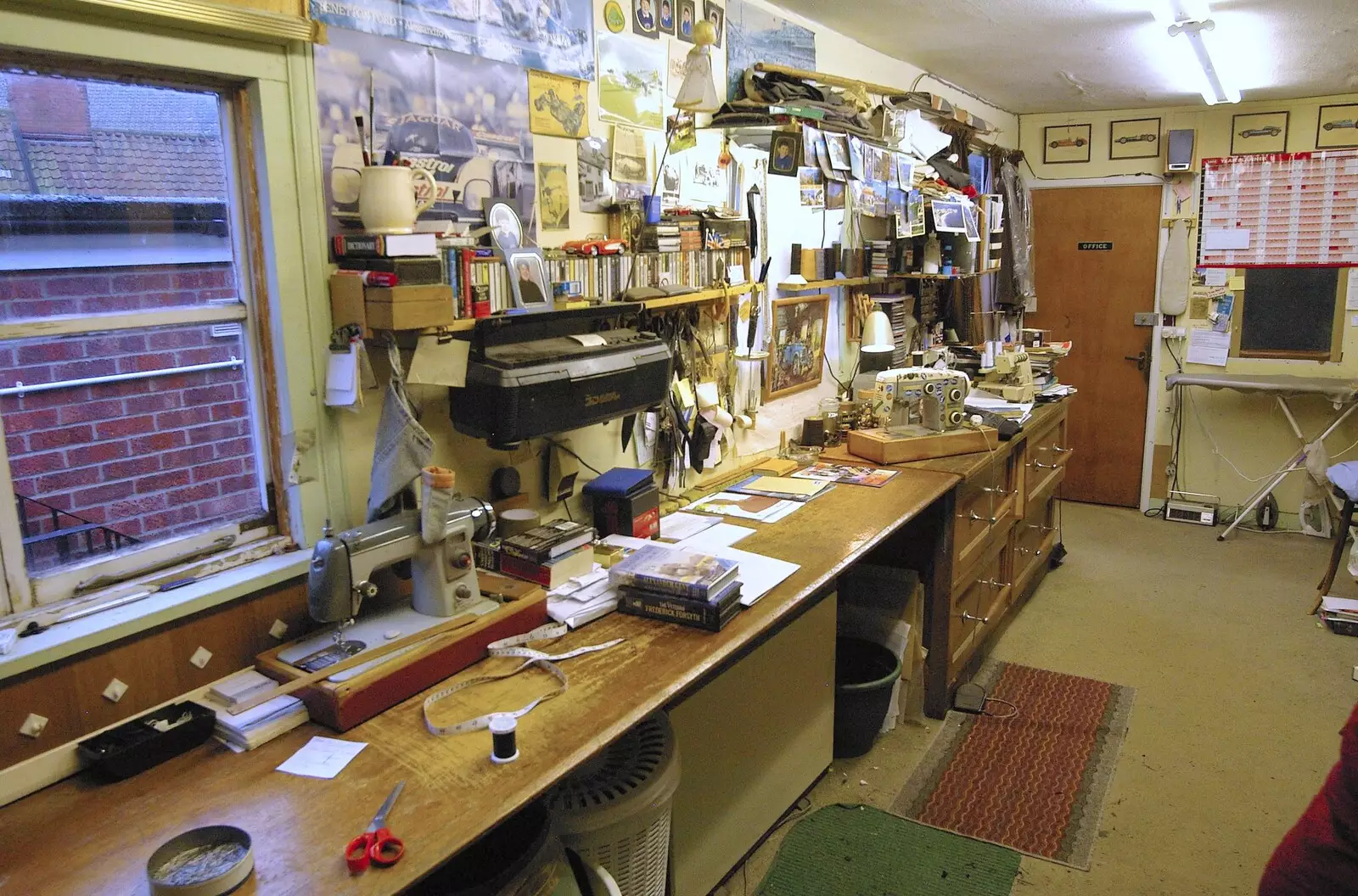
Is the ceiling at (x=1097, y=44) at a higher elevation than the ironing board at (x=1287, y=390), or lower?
higher

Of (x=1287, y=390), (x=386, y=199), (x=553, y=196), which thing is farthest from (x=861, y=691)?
(x=1287, y=390)

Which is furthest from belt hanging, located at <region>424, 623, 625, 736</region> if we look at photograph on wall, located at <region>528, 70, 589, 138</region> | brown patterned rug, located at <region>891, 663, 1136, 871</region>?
brown patterned rug, located at <region>891, 663, 1136, 871</region>

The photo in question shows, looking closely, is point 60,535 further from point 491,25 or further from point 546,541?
point 491,25

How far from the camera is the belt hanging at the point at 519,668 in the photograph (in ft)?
5.25

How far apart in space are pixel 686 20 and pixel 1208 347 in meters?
4.42

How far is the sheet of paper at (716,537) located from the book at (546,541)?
352 millimetres

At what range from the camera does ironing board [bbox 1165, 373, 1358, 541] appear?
17.0 feet

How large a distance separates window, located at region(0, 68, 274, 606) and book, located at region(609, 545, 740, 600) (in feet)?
2.57

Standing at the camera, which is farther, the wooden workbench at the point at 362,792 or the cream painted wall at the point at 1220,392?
the cream painted wall at the point at 1220,392

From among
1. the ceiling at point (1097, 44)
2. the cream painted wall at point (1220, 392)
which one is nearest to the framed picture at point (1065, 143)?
the cream painted wall at point (1220, 392)

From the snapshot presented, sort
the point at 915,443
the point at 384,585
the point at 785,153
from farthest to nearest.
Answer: the point at 915,443 < the point at 785,153 < the point at 384,585

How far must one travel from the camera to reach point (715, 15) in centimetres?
296

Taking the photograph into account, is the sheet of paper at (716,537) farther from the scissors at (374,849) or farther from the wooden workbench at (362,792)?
the scissors at (374,849)

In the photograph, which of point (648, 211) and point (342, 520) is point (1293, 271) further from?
point (342, 520)
